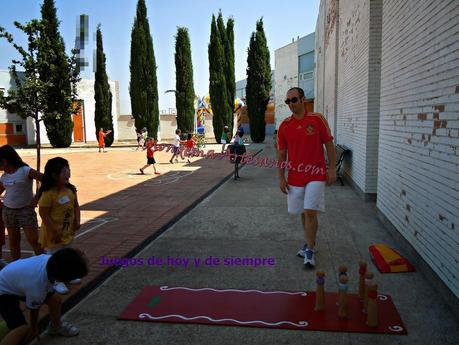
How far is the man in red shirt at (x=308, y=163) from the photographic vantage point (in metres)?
4.87

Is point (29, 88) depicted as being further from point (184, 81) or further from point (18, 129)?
point (18, 129)

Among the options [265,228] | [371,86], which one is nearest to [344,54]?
[371,86]

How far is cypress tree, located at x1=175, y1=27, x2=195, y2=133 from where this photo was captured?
33.5 meters

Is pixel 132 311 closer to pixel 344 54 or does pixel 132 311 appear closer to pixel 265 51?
pixel 344 54

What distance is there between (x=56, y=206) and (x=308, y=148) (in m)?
2.82

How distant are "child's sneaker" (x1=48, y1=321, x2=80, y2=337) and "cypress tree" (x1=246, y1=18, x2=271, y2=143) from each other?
30815 millimetres

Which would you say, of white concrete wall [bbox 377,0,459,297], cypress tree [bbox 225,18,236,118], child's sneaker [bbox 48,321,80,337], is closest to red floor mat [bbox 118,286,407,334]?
child's sneaker [bbox 48,321,80,337]

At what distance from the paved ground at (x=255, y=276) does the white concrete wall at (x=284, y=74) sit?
118 feet

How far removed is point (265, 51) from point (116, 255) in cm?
3063

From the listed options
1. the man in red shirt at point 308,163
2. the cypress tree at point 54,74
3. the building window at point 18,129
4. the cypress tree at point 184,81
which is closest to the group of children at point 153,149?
the cypress tree at point 54,74

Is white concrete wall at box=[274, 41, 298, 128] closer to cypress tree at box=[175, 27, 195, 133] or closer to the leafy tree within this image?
cypress tree at box=[175, 27, 195, 133]

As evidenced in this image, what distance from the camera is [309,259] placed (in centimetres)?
489

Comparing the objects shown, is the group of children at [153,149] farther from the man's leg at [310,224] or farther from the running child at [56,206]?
the running child at [56,206]

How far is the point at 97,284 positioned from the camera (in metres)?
4.56
